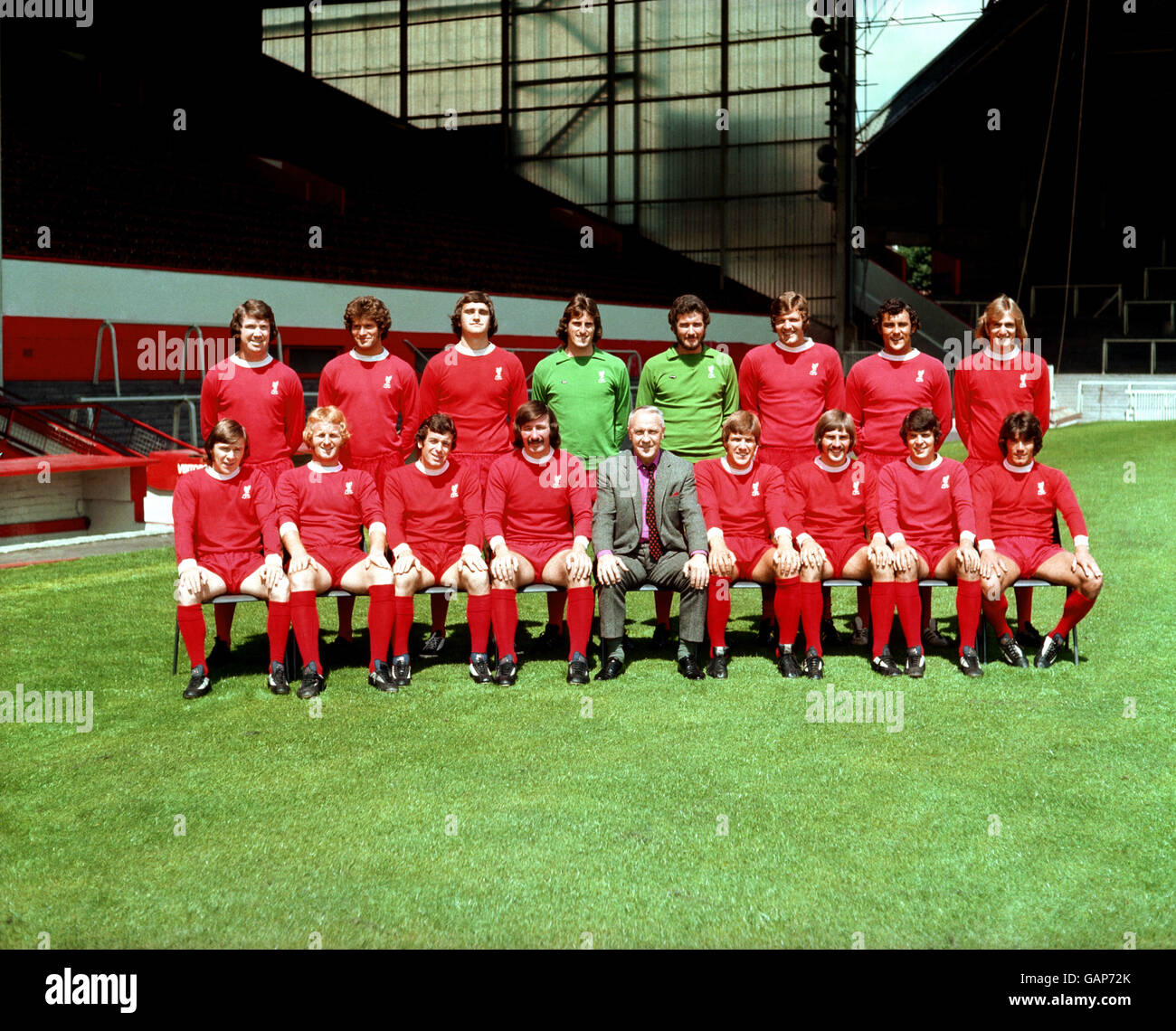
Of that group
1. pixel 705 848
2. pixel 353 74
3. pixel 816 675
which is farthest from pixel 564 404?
pixel 353 74

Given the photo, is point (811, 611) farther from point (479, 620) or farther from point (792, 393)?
point (479, 620)

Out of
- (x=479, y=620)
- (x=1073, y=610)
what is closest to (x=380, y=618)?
(x=479, y=620)

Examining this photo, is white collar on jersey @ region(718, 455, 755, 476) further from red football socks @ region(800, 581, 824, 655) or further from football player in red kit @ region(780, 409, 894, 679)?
red football socks @ region(800, 581, 824, 655)

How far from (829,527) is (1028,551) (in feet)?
2.92

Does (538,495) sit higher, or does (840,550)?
(538,495)

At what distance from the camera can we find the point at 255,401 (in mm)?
5727

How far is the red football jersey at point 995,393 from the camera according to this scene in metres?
6.01

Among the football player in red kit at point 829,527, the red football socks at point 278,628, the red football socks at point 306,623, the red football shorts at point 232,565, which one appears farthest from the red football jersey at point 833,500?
the red football shorts at point 232,565

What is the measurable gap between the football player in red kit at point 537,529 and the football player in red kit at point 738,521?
0.56 meters

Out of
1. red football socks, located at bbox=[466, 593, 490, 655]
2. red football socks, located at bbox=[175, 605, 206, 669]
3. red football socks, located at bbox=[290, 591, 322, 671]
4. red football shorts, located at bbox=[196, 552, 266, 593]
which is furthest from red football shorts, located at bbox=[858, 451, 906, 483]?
red football socks, located at bbox=[175, 605, 206, 669]

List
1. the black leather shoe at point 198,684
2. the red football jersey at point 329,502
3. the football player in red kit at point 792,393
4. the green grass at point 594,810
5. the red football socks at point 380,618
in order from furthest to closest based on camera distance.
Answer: the football player in red kit at point 792,393 < the red football jersey at point 329,502 < the red football socks at point 380,618 < the black leather shoe at point 198,684 < the green grass at point 594,810

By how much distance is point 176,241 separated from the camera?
16359mm

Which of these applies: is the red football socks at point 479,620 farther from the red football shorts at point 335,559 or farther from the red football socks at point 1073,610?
the red football socks at point 1073,610

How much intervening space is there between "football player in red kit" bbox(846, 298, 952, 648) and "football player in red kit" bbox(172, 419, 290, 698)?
9.03 feet
